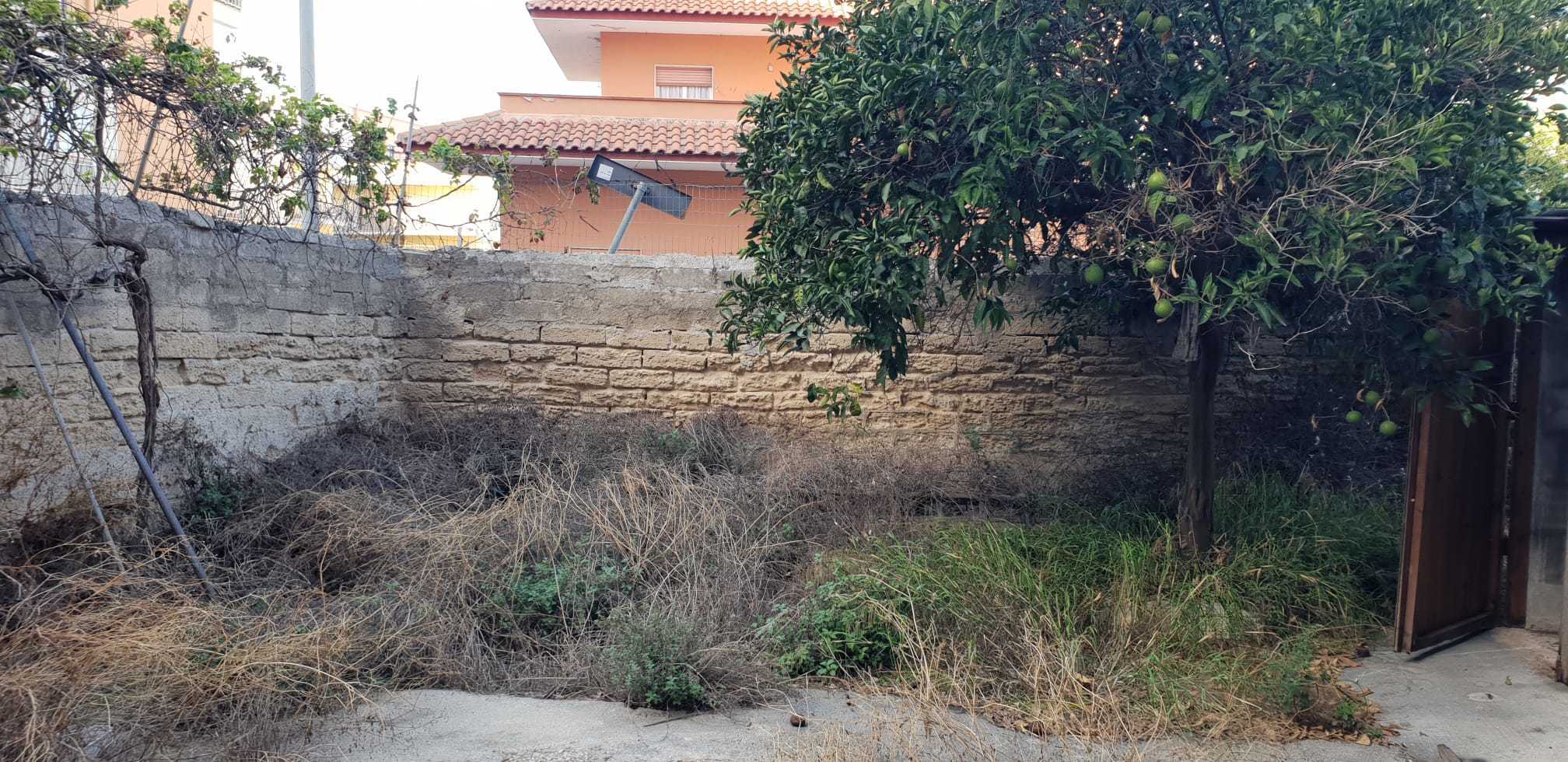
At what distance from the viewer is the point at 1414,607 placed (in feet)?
16.6

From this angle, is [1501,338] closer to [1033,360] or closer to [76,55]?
[1033,360]

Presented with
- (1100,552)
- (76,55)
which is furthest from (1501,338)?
(76,55)

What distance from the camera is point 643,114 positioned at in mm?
15719

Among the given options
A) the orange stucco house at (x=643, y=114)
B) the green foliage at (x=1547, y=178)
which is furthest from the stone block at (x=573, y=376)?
the green foliage at (x=1547, y=178)

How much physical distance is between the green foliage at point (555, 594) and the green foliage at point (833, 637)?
838 mm

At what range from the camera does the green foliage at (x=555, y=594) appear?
4.77 meters

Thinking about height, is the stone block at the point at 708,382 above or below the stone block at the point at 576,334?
below

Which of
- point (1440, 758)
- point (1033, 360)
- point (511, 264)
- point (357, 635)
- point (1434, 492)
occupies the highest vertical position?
point (511, 264)

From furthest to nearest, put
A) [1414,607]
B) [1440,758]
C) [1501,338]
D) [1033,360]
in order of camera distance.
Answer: [1033,360] < [1501,338] < [1414,607] < [1440,758]

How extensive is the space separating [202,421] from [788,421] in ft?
13.1

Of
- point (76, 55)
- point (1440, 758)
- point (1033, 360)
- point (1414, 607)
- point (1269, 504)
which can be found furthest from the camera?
point (1033, 360)

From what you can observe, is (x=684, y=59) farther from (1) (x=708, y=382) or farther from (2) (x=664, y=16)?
(1) (x=708, y=382)

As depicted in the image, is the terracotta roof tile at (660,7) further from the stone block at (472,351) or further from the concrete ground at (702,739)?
the concrete ground at (702,739)

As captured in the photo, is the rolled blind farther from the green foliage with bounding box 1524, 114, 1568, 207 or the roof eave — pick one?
the green foliage with bounding box 1524, 114, 1568, 207
